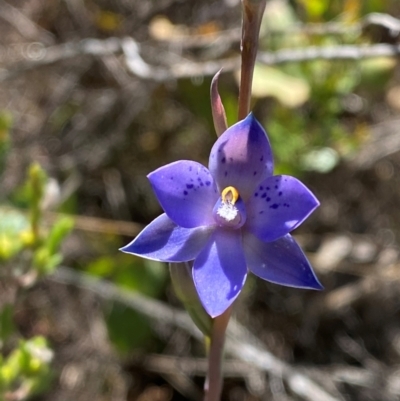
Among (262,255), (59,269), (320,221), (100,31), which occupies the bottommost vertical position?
(320,221)

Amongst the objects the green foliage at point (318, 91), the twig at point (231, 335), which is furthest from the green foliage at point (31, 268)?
the green foliage at point (318, 91)

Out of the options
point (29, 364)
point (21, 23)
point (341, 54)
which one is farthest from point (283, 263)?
point (21, 23)

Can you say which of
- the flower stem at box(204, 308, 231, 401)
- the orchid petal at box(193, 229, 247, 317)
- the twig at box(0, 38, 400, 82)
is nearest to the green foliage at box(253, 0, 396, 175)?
the twig at box(0, 38, 400, 82)

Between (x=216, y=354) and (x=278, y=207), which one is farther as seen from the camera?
(x=216, y=354)

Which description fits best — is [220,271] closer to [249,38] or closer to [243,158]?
[243,158]

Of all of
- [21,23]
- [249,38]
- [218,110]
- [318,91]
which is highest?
[249,38]

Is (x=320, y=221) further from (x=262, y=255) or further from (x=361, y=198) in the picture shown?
(x=262, y=255)

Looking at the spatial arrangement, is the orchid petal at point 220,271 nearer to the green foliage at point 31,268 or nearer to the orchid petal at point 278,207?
the orchid petal at point 278,207

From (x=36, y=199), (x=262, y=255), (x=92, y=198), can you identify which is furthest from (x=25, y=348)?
(x=92, y=198)

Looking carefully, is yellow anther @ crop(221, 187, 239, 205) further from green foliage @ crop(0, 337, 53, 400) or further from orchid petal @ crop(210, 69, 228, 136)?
green foliage @ crop(0, 337, 53, 400)
